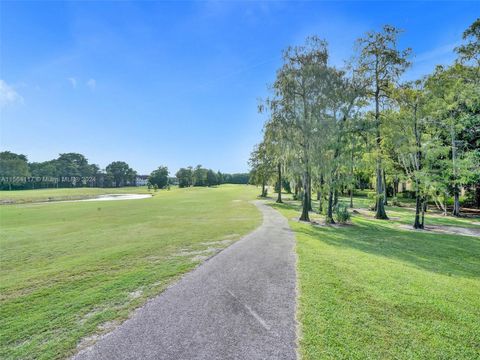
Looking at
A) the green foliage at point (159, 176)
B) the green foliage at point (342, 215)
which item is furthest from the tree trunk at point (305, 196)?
the green foliage at point (159, 176)

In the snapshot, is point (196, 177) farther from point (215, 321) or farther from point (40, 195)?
point (215, 321)

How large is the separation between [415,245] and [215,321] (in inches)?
451

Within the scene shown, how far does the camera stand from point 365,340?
13.0ft

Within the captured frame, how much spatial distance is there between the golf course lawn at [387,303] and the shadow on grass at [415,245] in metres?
0.05

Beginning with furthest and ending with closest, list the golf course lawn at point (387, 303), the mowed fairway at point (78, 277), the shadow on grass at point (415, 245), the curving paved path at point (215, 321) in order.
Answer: the shadow on grass at point (415, 245)
the mowed fairway at point (78, 277)
the golf course lawn at point (387, 303)
the curving paved path at point (215, 321)

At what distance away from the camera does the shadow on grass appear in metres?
8.60

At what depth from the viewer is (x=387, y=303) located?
525 cm

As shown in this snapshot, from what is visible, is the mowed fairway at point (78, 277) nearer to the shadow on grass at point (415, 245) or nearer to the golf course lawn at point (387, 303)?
the golf course lawn at point (387, 303)

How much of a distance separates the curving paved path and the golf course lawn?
1.54 feet

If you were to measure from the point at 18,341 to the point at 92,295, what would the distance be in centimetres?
163

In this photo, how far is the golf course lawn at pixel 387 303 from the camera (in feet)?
12.6

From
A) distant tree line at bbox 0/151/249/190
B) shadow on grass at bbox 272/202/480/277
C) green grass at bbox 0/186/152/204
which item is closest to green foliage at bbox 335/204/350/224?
shadow on grass at bbox 272/202/480/277

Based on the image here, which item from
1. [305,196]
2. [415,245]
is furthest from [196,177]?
[415,245]

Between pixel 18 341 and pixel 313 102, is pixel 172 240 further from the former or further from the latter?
pixel 313 102
